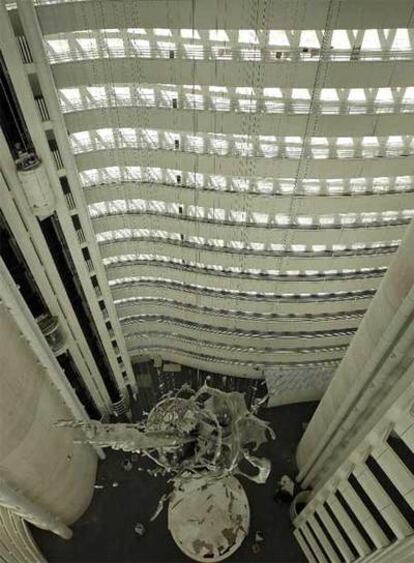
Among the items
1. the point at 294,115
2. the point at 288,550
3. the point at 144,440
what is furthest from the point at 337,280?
the point at 288,550

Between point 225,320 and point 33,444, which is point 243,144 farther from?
point 33,444

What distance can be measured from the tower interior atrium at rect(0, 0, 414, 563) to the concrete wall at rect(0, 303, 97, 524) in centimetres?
19

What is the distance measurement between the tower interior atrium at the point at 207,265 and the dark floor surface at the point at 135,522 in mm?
162

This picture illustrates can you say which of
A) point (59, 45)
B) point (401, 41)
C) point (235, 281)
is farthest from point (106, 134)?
point (401, 41)

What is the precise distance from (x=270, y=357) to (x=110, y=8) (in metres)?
31.4

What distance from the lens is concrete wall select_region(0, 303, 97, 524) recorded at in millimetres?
24531

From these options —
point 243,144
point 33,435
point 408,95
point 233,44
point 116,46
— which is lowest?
point 33,435

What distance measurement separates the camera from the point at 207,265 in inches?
1405

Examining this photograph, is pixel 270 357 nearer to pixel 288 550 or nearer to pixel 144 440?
pixel 288 550

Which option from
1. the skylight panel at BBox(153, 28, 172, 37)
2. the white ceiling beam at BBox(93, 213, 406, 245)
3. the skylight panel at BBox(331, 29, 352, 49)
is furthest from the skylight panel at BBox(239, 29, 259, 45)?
the white ceiling beam at BBox(93, 213, 406, 245)

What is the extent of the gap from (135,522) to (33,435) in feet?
60.6

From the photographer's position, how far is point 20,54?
20609mm

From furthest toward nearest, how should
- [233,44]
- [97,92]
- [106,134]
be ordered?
[106,134] < [97,92] < [233,44]

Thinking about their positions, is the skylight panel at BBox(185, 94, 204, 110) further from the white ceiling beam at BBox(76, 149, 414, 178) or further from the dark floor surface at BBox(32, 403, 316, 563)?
the dark floor surface at BBox(32, 403, 316, 563)
